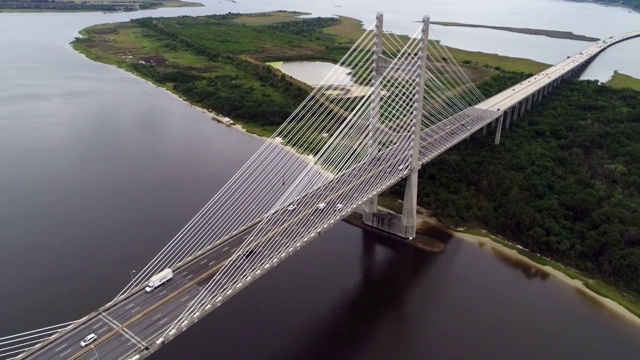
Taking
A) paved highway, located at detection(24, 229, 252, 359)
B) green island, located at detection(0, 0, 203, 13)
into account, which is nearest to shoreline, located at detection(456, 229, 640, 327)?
paved highway, located at detection(24, 229, 252, 359)


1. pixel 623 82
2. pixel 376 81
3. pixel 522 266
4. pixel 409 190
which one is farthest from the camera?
pixel 623 82

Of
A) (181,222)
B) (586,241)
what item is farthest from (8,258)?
(586,241)

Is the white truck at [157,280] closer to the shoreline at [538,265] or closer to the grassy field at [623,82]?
the shoreline at [538,265]

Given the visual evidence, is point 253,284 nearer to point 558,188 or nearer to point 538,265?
point 538,265

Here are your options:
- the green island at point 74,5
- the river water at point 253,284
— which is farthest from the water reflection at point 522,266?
the green island at point 74,5

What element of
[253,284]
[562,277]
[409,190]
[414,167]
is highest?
[414,167]

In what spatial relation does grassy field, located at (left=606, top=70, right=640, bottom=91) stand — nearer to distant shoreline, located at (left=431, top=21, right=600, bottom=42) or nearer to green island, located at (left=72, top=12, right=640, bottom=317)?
green island, located at (left=72, top=12, right=640, bottom=317)

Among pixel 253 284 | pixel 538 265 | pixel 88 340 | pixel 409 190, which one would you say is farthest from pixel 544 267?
pixel 88 340
